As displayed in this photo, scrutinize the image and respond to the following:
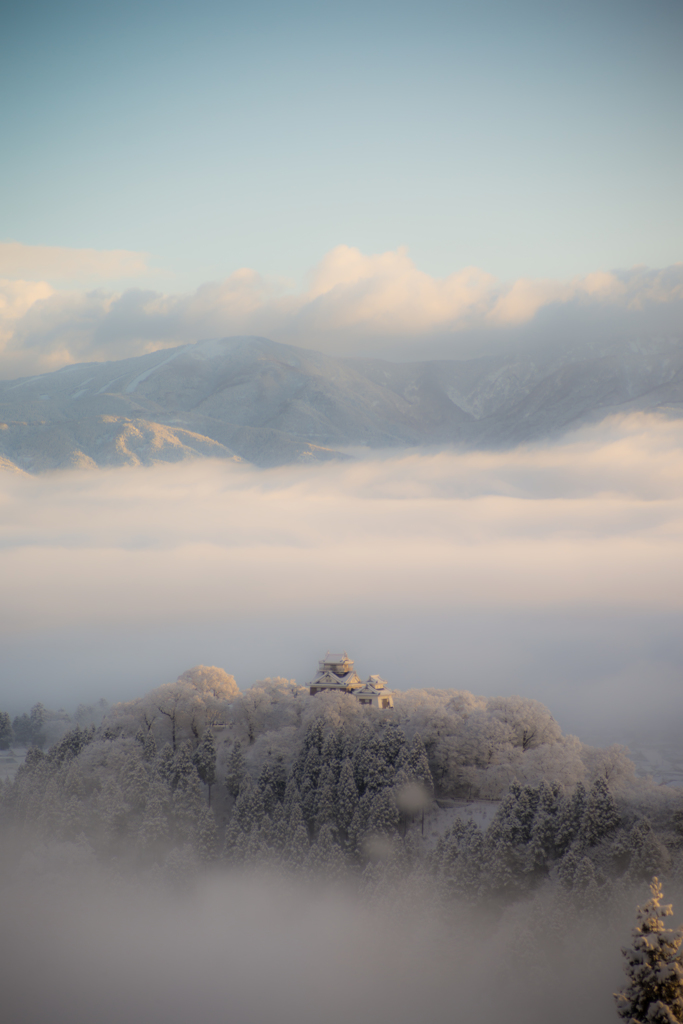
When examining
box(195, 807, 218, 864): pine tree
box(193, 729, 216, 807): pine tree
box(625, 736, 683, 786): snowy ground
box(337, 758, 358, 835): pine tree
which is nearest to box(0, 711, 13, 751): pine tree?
box(193, 729, 216, 807): pine tree

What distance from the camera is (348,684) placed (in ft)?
379

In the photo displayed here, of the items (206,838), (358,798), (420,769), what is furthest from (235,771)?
(420,769)

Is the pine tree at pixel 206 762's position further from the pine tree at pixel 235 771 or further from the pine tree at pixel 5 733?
the pine tree at pixel 5 733

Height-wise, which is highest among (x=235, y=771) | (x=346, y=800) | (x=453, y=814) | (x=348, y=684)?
(x=348, y=684)

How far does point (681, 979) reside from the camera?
4262 cm

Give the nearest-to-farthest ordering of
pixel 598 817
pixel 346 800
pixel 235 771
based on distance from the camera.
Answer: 1. pixel 598 817
2. pixel 346 800
3. pixel 235 771

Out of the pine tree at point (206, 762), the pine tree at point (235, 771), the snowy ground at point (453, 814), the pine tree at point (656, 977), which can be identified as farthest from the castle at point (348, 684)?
the pine tree at point (656, 977)

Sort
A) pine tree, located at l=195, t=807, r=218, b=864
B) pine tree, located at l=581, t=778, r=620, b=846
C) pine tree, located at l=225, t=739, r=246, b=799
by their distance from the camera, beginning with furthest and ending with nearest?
1. pine tree, located at l=225, t=739, r=246, b=799
2. pine tree, located at l=195, t=807, r=218, b=864
3. pine tree, located at l=581, t=778, r=620, b=846

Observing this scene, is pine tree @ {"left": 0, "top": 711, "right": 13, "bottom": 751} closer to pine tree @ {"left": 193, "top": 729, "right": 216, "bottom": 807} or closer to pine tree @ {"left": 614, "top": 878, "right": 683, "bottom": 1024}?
pine tree @ {"left": 193, "top": 729, "right": 216, "bottom": 807}

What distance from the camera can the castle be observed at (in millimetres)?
112125

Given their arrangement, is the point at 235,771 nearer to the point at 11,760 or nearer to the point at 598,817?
the point at 598,817

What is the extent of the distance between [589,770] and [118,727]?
62.1m

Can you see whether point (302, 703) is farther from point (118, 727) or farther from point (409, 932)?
point (409, 932)

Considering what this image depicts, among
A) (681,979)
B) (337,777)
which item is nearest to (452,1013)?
(337,777)
